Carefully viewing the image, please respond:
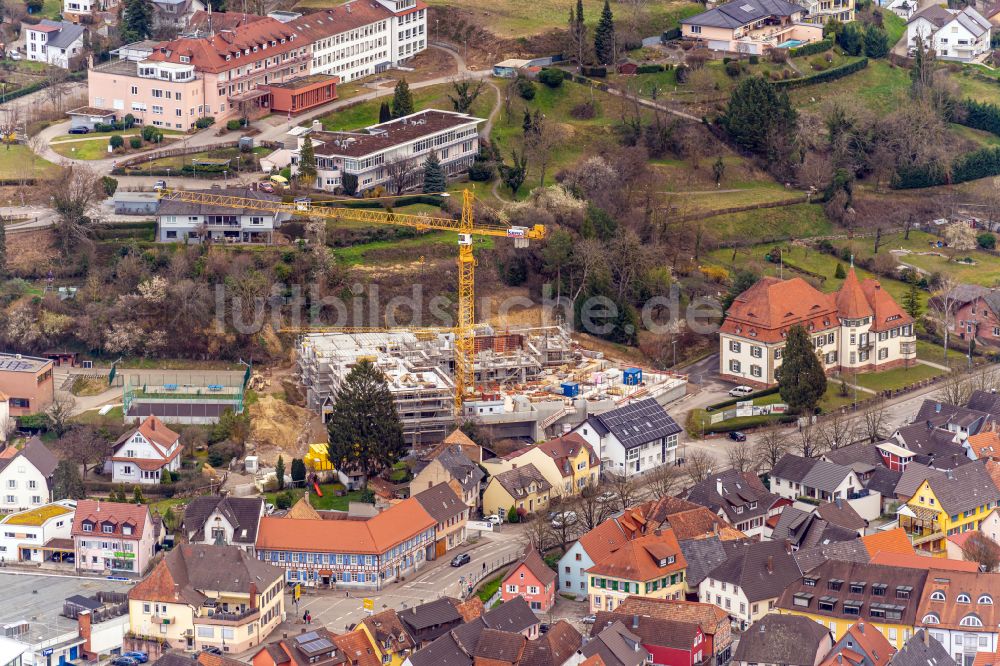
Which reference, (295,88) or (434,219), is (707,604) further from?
(295,88)

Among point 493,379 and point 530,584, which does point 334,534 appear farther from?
point 493,379

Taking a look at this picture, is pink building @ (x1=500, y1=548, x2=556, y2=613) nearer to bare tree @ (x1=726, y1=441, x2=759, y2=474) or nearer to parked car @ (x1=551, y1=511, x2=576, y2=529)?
parked car @ (x1=551, y1=511, x2=576, y2=529)

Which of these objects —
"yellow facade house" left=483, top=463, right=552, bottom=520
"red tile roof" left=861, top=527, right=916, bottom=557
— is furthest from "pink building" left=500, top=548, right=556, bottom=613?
"red tile roof" left=861, top=527, right=916, bottom=557

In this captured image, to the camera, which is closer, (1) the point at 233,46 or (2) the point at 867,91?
(1) the point at 233,46

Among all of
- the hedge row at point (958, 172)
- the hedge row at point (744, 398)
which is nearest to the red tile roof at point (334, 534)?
the hedge row at point (744, 398)

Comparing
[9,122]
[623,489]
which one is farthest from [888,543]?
[9,122]

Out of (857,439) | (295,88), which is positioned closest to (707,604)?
(857,439)
